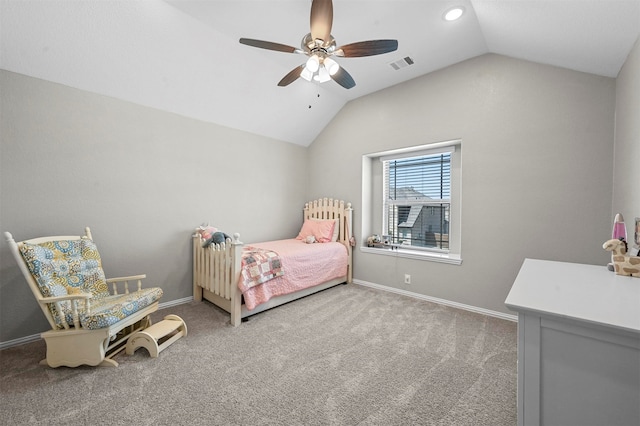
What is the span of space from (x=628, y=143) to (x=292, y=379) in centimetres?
281

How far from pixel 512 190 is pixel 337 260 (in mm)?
2209

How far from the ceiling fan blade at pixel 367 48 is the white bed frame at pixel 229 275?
5.90 feet

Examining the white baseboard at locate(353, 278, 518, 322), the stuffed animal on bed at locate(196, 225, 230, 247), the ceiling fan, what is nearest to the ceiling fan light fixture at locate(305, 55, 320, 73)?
the ceiling fan

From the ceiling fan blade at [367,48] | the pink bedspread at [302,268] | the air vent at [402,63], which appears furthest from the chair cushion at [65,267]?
the air vent at [402,63]

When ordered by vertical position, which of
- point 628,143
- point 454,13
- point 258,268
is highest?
point 454,13

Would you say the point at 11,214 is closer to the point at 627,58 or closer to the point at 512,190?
the point at 512,190

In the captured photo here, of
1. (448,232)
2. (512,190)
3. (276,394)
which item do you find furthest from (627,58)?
(276,394)

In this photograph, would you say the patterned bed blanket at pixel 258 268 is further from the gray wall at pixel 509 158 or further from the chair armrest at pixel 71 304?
the gray wall at pixel 509 158

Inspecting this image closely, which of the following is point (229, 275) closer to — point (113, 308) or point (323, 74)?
point (113, 308)

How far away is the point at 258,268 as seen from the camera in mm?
2637

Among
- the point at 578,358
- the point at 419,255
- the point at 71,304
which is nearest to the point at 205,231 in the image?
the point at 71,304

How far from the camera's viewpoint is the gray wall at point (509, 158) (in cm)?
223

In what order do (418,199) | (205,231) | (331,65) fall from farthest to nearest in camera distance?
(418,199) → (205,231) → (331,65)

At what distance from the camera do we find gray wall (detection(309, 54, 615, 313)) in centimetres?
223
